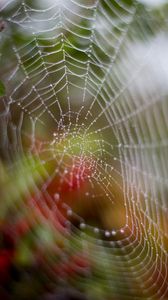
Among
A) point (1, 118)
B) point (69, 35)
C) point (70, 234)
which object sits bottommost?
point (70, 234)

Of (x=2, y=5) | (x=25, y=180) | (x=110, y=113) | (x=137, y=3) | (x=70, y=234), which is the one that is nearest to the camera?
(x=2, y=5)

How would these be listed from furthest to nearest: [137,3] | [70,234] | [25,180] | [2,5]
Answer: [70,234] → [25,180] → [137,3] → [2,5]

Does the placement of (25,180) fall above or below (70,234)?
above

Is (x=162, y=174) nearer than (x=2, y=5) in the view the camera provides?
No

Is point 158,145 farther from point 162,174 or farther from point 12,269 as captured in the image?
point 12,269

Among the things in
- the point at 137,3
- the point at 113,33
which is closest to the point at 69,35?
the point at 113,33

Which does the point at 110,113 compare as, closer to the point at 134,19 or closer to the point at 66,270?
the point at 134,19
